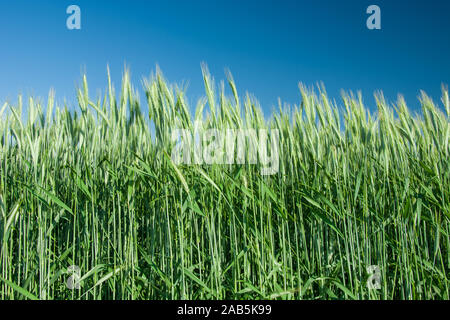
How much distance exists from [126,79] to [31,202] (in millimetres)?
806

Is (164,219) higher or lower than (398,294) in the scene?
higher

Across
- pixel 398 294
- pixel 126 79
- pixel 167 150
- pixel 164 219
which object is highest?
pixel 126 79

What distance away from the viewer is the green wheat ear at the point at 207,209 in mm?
1683

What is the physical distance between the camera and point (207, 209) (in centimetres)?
174

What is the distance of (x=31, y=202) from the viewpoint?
1753 millimetres

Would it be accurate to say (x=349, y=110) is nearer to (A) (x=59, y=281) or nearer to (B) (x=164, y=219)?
(B) (x=164, y=219)

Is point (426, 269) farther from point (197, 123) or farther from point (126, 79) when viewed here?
point (126, 79)

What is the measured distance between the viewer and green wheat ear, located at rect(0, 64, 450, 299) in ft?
5.52

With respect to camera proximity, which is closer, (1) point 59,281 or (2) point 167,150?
(2) point 167,150
